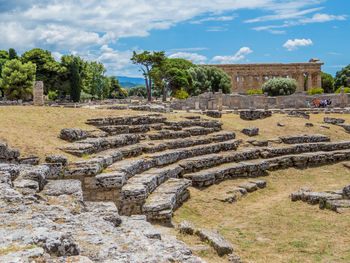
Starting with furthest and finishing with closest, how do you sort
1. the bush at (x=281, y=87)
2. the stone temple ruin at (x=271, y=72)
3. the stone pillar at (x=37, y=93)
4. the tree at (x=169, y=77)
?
the stone temple ruin at (x=271, y=72) < the tree at (x=169, y=77) < the bush at (x=281, y=87) < the stone pillar at (x=37, y=93)

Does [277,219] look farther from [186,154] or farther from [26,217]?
[26,217]

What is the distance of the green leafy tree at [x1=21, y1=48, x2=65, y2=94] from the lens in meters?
52.3

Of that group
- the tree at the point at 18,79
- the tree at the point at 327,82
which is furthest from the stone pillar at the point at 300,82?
the tree at the point at 18,79

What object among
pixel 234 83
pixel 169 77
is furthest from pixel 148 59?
pixel 234 83

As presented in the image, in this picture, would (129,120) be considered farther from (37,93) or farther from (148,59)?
(148,59)

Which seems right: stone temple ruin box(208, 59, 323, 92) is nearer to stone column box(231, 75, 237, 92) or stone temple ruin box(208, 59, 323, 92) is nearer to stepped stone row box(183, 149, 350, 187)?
stone column box(231, 75, 237, 92)

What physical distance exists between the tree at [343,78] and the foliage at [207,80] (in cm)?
3454

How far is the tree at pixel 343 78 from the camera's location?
87637mm

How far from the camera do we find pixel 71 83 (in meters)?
53.0

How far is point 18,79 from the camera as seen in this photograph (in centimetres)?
4469

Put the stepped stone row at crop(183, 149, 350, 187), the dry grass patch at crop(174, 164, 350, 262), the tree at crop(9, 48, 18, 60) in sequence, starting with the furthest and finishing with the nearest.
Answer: the tree at crop(9, 48, 18, 60)
the stepped stone row at crop(183, 149, 350, 187)
the dry grass patch at crop(174, 164, 350, 262)

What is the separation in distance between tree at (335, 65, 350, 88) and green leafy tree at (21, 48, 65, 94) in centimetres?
6901

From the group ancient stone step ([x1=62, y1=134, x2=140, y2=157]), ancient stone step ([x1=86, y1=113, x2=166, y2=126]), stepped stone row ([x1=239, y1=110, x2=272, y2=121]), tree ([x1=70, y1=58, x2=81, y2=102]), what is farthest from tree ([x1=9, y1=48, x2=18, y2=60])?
ancient stone step ([x1=62, y1=134, x2=140, y2=157])

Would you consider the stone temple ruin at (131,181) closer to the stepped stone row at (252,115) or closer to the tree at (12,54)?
the stepped stone row at (252,115)
